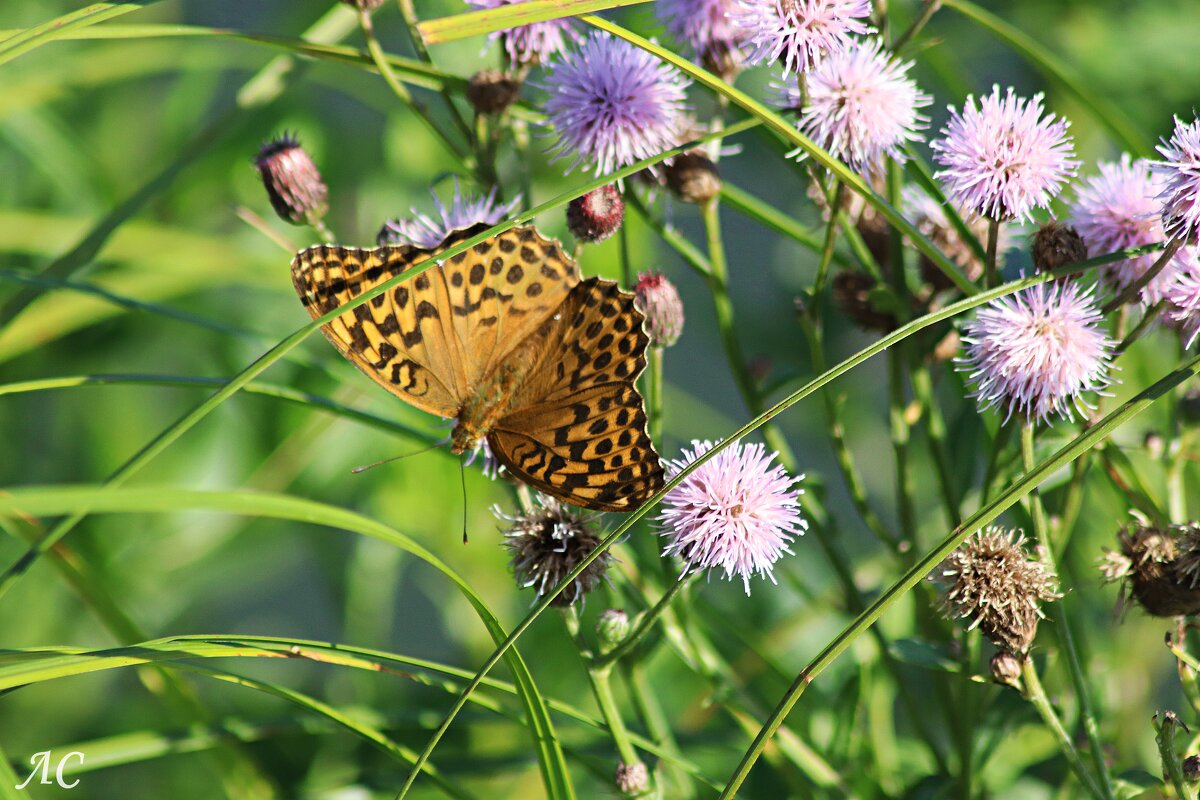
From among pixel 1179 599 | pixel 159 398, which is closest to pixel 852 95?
pixel 1179 599

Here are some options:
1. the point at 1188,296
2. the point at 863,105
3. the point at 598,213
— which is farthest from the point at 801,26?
the point at 1188,296

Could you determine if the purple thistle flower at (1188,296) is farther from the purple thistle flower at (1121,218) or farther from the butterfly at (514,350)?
the butterfly at (514,350)

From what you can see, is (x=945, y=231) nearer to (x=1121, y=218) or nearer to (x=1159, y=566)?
(x=1121, y=218)

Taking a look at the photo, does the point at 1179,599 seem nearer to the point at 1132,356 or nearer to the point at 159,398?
the point at 1132,356

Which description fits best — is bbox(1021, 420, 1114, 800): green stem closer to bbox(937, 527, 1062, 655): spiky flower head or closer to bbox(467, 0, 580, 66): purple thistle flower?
bbox(937, 527, 1062, 655): spiky flower head

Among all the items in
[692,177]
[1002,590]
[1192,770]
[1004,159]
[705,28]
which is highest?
[705,28]

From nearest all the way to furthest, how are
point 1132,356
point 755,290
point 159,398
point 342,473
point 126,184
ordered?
point 1132,356, point 342,473, point 159,398, point 126,184, point 755,290
